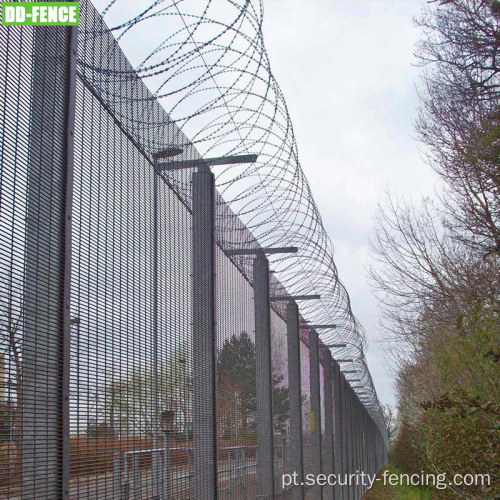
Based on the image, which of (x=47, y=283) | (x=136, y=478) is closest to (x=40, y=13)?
(x=47, y=283)

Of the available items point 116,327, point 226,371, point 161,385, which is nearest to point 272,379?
point 226,371

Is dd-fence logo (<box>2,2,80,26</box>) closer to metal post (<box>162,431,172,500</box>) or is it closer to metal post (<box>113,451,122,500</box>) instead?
metal post (<box>113,451,122,500</box>)

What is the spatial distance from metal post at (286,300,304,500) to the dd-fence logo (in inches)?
231

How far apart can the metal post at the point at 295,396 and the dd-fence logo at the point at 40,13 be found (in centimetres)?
588

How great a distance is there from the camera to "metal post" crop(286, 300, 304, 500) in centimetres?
829

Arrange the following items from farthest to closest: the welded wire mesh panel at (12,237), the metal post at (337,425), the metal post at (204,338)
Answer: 1. the metal post at (337,425)
2. the metal post at (204,338)
3. the welded wire mesh panel at (12,237)

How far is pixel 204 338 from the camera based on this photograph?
505 cm

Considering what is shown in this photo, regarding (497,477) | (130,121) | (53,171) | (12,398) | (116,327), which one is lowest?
(497,477)

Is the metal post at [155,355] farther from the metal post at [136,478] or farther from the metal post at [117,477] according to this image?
the metal post at [117,477]

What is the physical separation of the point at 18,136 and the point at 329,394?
1094 cm

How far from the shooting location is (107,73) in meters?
3.70

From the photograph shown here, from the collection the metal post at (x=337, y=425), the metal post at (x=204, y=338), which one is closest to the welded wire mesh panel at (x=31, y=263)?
the metal post at (x=204, y=338)

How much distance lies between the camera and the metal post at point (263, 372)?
6.86 meters

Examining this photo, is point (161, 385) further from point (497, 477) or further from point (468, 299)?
point (468, 299)
